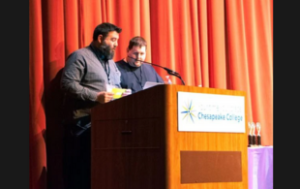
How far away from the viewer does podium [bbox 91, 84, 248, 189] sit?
8.68ft

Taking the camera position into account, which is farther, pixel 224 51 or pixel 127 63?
pixel 224 51

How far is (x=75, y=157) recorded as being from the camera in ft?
11.9

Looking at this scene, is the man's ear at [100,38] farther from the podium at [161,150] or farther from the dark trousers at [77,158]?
the podium at [161,150]

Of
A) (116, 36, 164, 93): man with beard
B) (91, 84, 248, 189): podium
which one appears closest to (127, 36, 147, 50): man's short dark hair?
(116, 36, 164, 93): man with beard

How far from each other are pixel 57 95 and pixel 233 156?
165 centimetres

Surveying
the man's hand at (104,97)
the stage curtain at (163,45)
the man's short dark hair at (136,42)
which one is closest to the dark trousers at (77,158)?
the stage curtain at (163,45)

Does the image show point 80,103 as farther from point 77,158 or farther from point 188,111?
point 188,111

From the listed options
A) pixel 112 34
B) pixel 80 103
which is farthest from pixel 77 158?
pixel 112 34

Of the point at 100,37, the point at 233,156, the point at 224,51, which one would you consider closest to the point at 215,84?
the point at 224,51

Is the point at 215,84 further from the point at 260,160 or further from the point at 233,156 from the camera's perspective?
the point at 233,156

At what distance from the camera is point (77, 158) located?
3.63 m

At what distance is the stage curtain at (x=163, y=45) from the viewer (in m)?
3.84

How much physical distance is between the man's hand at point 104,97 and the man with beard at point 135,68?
0.85 m

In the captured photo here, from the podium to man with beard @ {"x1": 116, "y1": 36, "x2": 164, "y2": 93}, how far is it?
1185 millimetres
